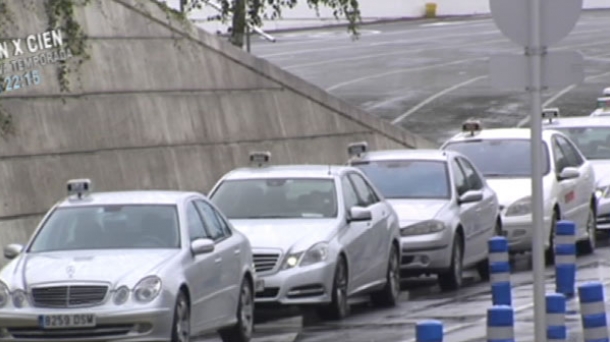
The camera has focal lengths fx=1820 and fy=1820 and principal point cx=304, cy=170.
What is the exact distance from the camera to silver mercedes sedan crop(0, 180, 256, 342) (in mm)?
13883

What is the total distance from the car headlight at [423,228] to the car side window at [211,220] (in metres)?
4.37

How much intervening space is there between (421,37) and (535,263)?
52.6 meters

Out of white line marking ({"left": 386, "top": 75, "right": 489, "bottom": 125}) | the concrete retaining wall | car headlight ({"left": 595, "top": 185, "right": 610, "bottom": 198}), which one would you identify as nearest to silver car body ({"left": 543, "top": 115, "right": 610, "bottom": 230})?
car headlight ({"left": 595, "top": 185, "right": 610, "bottom": 198})

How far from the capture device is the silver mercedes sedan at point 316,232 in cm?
1683

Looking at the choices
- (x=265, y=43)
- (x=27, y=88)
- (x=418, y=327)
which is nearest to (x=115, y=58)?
(x=27, y=88)

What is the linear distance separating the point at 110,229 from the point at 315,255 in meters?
2.46

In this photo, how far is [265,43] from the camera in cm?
6147

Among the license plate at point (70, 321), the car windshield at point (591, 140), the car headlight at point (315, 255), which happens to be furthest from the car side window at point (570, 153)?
the license plate at point (70, 321)

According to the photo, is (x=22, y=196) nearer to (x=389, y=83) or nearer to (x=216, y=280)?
(x=216, y=280)

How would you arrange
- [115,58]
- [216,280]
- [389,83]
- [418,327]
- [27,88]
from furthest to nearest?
[389,83]
[115,58]
[27,88]
[216,280]
[418,327]

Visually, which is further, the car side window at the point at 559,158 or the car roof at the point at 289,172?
the car side window at the point at 559,158

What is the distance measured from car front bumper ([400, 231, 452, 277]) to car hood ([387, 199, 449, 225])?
223 millimetres

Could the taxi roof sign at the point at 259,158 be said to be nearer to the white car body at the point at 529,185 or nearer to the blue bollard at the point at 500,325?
the white car body at the point at 529,185

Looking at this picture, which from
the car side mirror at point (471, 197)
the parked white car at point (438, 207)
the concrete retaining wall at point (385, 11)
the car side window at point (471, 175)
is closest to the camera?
the parked white car at point (438, 207)
